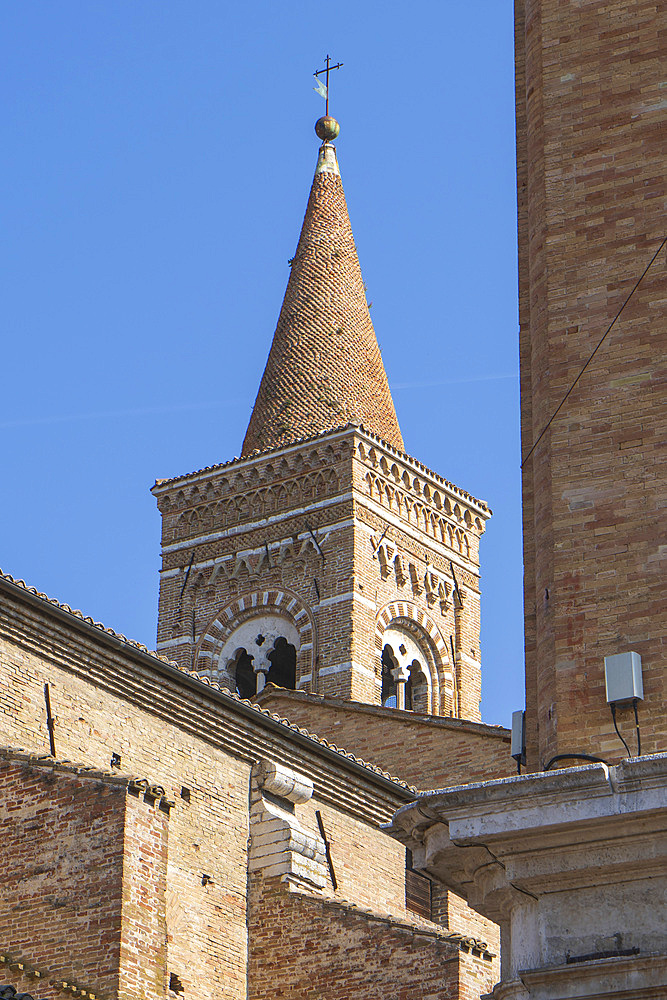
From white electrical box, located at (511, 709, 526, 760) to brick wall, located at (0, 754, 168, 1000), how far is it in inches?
188

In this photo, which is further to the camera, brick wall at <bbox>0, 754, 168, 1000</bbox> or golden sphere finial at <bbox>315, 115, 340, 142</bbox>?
golden sphere finial at <bbox>315, 115, 340, 142</bbox>

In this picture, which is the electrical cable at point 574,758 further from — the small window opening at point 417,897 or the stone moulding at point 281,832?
the small window opening at point 417,897

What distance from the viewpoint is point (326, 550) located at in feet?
96.7

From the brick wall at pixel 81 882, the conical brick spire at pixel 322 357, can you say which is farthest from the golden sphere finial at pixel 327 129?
the brick wall at pixel 81 882

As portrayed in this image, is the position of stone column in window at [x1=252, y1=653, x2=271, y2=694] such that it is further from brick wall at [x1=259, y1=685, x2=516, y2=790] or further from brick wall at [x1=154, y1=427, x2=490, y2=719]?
brick wall at [x1=259, y1=685, x2=516, y2=790]

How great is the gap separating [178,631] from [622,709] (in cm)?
2330

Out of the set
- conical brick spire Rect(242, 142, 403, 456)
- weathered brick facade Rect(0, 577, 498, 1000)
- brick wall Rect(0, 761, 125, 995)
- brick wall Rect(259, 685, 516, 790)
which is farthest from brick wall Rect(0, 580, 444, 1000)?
conical brick spire Rect(242, 142, 403, 456)

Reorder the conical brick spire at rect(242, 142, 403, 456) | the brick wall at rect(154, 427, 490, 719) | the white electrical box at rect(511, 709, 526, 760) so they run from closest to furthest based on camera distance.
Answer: the white electrical box at rect(511, 709, 526, 760) → the brick wall at rect(154, 427, 490, 719) → the conical brick spire at rect(242, 142, 403, 456)

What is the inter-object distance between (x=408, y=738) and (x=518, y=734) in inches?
581

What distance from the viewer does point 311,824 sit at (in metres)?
17.1

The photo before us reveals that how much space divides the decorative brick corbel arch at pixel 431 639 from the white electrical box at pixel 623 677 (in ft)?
69.9

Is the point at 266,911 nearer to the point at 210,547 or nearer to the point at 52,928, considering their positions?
the point at 52,928

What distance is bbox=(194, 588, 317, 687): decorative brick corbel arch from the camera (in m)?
29.2

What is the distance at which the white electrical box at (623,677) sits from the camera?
754 centimetres
